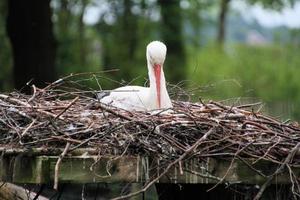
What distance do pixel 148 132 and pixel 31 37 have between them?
11.5 metres

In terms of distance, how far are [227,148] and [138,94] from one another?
2583 mm

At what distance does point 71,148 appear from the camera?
17.7ft

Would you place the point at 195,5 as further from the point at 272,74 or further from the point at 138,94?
the point at 138,94

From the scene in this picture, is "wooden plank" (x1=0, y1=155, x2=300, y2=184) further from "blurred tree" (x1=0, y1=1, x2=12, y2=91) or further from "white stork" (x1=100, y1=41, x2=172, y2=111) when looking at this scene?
"blurred tree" (x1=0, y1=1, x2=12, y2=91)

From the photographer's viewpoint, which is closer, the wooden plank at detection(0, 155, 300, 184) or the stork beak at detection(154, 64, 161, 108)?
the wooden plank at detection(0, 155, 300, 184)

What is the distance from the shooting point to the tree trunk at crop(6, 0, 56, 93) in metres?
16.6

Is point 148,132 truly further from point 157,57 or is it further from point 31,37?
point 31,37

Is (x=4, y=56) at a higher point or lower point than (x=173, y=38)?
lower

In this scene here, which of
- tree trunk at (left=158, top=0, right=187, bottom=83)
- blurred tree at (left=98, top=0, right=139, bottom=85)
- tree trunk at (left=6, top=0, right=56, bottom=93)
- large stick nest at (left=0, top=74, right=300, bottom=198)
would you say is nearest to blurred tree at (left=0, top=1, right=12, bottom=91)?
blurred tree at (left=98, top=0, right=139, bottom=85)

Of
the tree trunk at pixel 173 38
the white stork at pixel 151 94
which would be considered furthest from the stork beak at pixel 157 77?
the tree trunk at pixel 173 38

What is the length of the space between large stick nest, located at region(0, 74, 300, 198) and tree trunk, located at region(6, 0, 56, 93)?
10.5m

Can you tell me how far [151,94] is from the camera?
8055 mm

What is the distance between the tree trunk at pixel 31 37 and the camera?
1662 cm

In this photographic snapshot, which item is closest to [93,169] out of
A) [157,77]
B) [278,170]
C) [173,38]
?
[278,170]
